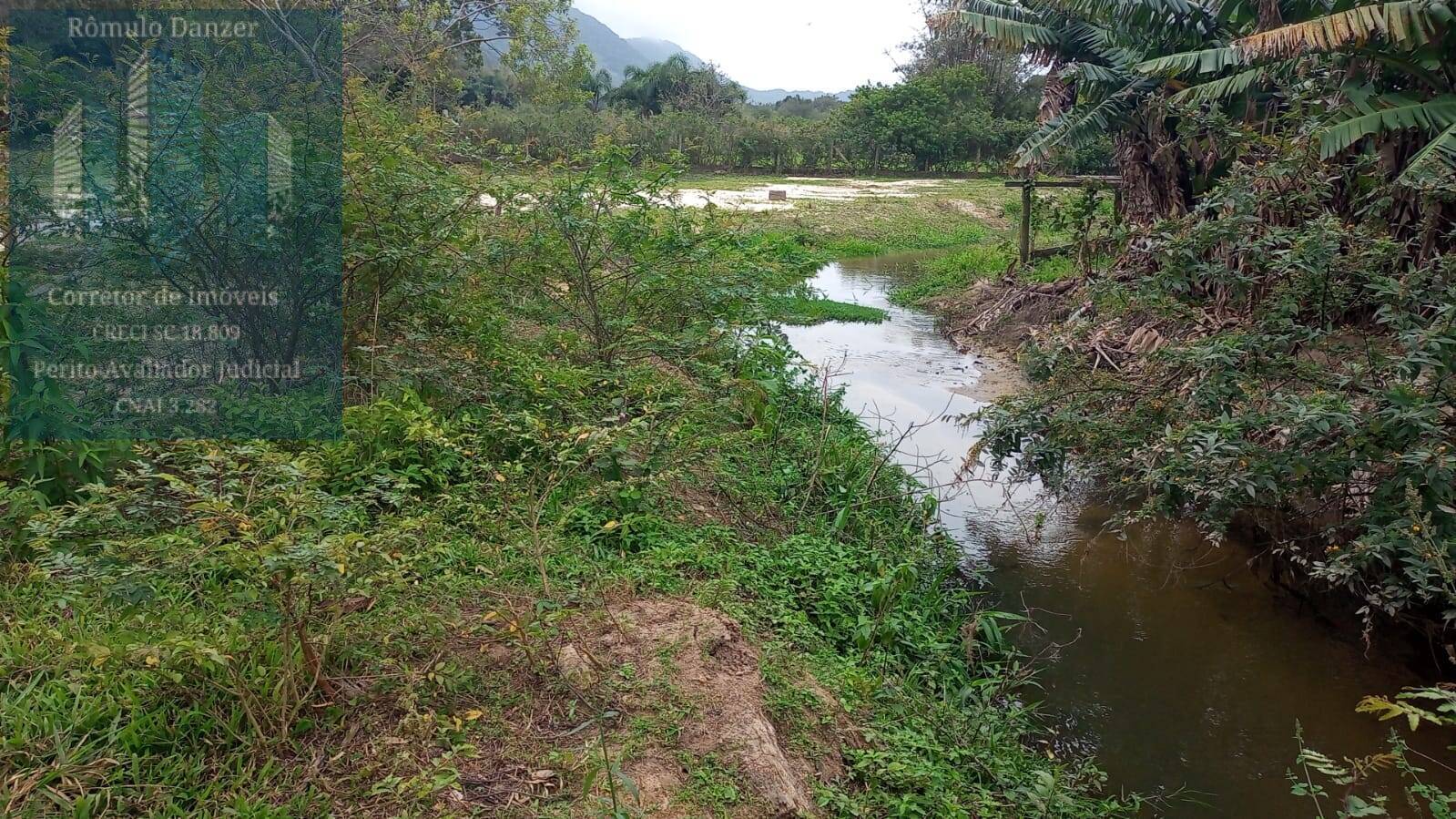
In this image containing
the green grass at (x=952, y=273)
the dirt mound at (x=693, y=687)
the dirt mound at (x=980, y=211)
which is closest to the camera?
the dirt mound at (x=693, y=687)

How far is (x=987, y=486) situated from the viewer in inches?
301

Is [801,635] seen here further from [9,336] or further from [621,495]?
[9,336]

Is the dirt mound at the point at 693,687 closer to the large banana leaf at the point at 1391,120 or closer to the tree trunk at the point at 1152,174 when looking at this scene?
the large banana leaf at the point at 1391,120

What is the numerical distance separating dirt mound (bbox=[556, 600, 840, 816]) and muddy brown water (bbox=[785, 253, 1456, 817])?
1.91m

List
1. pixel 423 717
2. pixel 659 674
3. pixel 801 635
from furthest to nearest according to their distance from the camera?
pixel 801 635, pixel 659 674, pixel 423 717

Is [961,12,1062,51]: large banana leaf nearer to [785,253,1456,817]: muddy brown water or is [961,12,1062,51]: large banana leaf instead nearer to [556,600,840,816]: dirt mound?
[785,253,1456,817]: muddy brown water

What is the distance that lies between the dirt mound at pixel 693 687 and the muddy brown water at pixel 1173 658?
6.28 ft

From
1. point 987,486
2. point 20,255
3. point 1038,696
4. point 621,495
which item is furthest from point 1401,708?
point 20,255

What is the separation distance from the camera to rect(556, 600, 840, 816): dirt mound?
3.03 meters

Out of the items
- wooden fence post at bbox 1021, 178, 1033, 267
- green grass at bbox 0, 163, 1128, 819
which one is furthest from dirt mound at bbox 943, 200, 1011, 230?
green grass at bbox 0, 163, 1128, 819

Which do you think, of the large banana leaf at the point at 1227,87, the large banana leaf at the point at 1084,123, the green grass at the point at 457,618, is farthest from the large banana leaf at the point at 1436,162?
the large banana leaf at the point at 1084,123

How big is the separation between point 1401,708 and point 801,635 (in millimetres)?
2347

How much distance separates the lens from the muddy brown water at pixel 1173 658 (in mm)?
4270

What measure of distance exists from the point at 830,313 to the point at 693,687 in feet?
36.7
